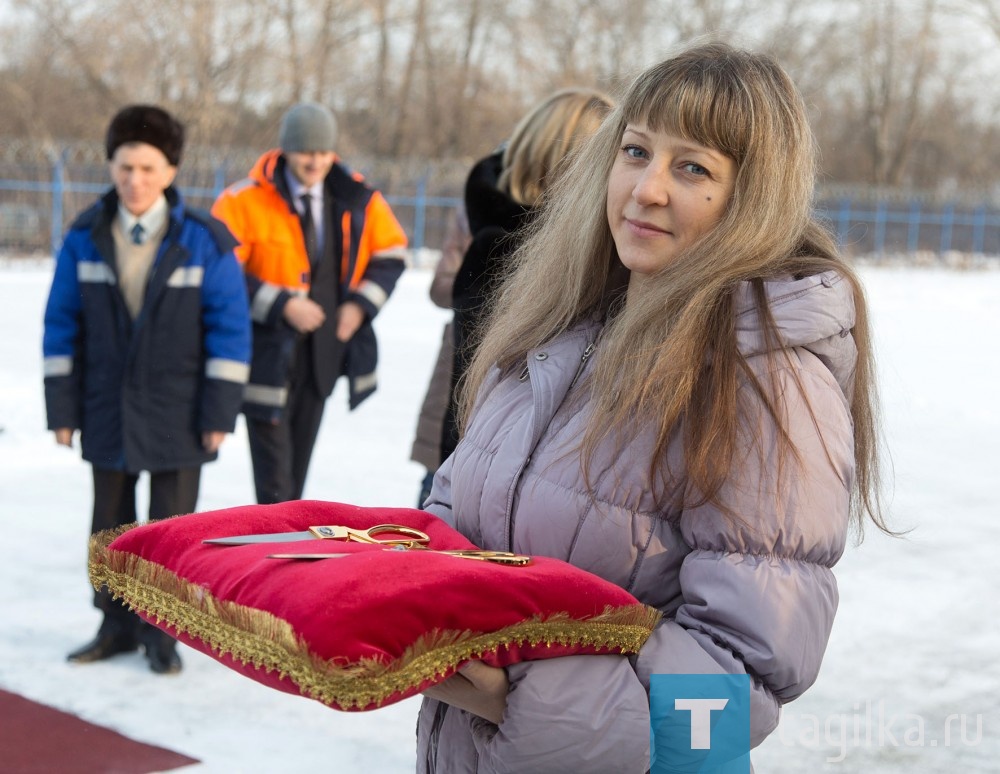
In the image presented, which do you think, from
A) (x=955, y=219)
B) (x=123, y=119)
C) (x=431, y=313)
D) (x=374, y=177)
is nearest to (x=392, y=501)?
(x=123, y=119)

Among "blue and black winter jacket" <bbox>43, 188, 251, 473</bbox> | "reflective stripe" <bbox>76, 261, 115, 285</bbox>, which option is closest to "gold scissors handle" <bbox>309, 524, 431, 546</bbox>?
"blue and black winter jacket" <bbox>43, 188, 251, 473</bbox>

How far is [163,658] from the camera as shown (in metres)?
4.22

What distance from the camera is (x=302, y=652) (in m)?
1.32

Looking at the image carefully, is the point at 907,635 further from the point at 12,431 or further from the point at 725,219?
the point at 12,431

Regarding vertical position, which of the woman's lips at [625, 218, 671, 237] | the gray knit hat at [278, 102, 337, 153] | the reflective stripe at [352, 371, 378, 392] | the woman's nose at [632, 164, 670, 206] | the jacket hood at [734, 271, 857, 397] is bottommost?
the reflective stripe at [352, 371, 378, 392]

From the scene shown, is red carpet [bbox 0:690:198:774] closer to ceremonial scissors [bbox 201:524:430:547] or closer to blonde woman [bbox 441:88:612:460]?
blonde woman [bbox 441:88:612:460]

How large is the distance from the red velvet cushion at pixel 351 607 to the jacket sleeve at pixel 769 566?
8cm

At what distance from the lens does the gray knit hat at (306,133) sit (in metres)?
5.10

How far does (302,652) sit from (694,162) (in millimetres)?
922

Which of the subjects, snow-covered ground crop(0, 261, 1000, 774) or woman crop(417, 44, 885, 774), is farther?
snow-covered ground crop(0, 261, 1000, 774)

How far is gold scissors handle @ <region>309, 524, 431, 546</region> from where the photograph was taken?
161 cm

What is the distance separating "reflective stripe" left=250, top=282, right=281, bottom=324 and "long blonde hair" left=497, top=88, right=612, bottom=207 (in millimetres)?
1636

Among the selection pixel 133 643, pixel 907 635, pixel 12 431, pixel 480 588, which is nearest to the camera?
pixel 480 588

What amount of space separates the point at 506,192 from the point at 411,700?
178 cm
